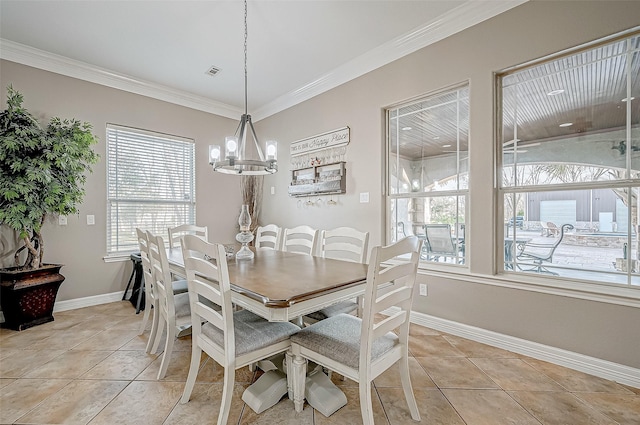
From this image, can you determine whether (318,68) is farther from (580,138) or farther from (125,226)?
(125,226)

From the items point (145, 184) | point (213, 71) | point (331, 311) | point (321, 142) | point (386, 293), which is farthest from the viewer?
point (145, 184)

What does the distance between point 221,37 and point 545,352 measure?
13.1ft

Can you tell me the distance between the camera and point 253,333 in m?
1.55

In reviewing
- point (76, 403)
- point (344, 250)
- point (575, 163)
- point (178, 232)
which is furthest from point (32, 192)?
point (575, 163)

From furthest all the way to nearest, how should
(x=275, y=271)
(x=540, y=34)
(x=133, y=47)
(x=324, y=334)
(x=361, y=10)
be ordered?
(x=133, y=47) → (x=361, y=10) → (x=540, y=34) → (x=275, y=271) → (x=324, y=334)

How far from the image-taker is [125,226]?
12.2ft

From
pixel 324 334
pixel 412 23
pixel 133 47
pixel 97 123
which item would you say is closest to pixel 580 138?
pixel 412 23

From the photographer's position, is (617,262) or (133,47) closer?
(617,262)

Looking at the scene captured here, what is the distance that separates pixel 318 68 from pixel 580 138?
8.88ft

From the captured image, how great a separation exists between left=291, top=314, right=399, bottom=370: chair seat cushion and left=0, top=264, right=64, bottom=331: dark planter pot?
2942mm

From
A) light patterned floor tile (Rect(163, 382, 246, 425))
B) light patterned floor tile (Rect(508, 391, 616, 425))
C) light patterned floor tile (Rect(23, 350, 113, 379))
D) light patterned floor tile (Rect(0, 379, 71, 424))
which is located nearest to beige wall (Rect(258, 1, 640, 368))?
light patterned floor tile (Rect(508, 391, 616, 425))

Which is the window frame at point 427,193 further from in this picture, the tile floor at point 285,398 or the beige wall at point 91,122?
the beige wall at point 91,122

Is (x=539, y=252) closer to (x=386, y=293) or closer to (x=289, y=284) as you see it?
(x=386, y=293)

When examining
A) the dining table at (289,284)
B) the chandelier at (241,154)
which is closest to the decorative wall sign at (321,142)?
the chandelier at (241,154)
